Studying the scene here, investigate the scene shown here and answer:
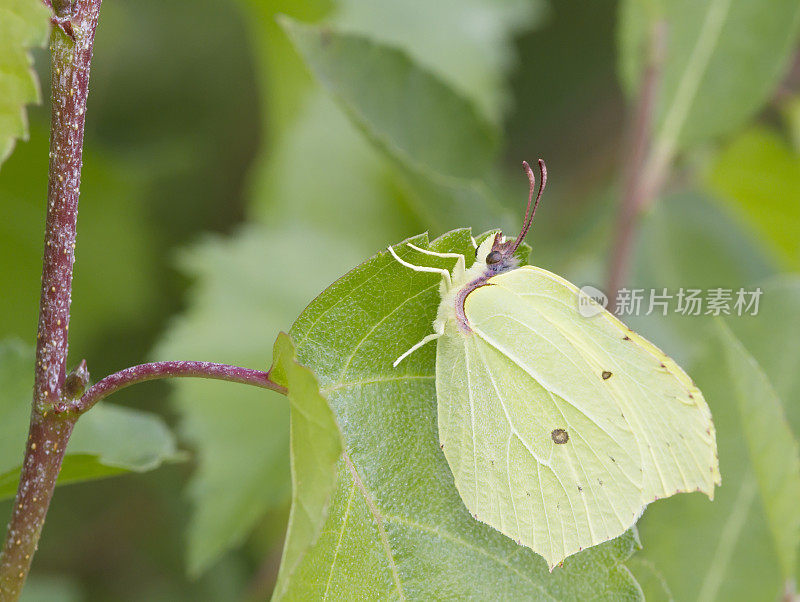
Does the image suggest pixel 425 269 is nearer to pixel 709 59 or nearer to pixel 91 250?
pixel 709 59

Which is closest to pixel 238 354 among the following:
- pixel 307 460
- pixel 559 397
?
pixel 559 397

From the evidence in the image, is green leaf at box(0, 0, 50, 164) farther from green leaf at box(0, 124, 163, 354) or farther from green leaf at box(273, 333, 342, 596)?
green leaf at box(0, 124, 163, 354)

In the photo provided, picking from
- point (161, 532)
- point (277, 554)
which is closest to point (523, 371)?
point (277, 554)

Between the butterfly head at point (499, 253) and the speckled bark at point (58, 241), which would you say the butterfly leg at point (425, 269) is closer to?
the butterfly head at point (499, 253)

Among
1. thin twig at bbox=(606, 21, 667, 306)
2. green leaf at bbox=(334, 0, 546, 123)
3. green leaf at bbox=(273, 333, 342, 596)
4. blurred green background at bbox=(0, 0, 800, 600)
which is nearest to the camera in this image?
green leaf at bbox=(273, 333, 342, 596)

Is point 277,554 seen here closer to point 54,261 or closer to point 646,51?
point 54,261

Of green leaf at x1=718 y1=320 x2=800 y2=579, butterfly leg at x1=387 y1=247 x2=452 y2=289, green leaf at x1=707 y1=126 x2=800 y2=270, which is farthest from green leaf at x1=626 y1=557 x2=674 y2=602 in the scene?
green leaf at x1=707 y1=126 x2=800 y2=270
